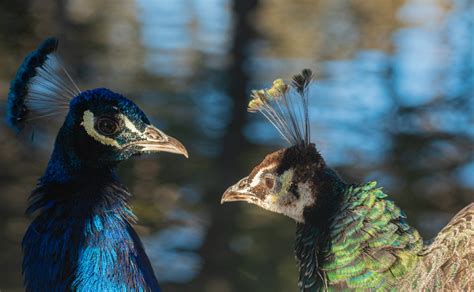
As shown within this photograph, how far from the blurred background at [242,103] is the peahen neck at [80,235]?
Answer: 2090mm

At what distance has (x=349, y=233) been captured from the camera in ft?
9.73

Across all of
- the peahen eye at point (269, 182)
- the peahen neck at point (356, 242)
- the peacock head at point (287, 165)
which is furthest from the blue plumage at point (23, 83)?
the peahen neck at point (356, 242)

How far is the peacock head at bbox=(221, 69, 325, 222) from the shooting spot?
3.12 metres

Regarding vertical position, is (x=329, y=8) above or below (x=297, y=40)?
above

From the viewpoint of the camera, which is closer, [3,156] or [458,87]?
[3,156]

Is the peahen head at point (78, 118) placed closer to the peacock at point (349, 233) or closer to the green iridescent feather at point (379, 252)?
the peacock at point (349, 233)

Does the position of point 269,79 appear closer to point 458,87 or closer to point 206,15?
point 458,87

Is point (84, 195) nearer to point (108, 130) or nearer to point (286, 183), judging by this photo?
point (108, 130)

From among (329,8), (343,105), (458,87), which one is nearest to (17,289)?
(343,105)

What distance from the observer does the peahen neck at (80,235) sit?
2.78 metres

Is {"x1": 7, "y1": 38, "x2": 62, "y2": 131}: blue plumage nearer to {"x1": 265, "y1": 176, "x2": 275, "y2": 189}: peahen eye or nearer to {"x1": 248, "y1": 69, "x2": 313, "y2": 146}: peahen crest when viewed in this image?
{"x1": 248, "y1": 69, "x2": 313, "y2": 146}: peahen crest

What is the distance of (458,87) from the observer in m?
7.98

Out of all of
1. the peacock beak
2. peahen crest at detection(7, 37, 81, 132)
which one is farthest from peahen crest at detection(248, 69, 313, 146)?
peahen crest at detection(7, 37, 81, 132)

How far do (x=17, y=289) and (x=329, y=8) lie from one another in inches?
272
